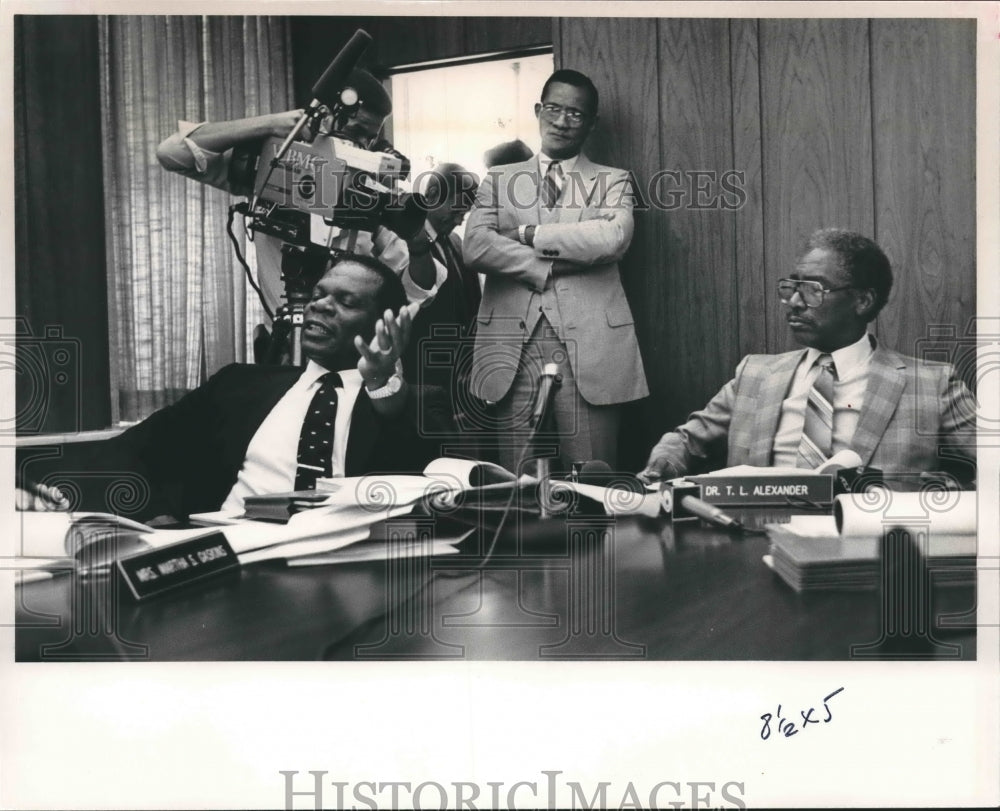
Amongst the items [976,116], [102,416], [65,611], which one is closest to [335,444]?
[102,416]

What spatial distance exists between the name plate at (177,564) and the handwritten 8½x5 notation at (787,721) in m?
1.42

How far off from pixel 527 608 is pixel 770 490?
2.34 ft

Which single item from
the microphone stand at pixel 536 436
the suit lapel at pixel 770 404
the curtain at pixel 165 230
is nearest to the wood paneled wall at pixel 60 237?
the curtain at pixel 165 230

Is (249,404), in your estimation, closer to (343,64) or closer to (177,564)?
(177,564)

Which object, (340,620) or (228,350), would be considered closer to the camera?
(340,620)

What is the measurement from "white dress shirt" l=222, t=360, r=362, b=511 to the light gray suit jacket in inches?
13.9

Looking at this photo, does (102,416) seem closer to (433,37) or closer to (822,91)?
(433,37)

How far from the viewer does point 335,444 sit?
102 inches

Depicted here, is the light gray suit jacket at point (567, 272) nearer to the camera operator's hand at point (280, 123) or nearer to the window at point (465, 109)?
the window at point (465, 109)

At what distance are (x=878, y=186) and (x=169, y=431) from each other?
2019mm

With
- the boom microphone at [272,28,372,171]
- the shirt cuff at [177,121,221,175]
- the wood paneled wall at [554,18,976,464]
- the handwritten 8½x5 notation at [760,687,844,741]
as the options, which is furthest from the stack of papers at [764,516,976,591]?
the shirt cuff at [177,121,221,175]

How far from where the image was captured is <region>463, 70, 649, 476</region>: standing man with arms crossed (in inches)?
101

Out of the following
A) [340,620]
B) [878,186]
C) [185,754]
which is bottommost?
[185,754]

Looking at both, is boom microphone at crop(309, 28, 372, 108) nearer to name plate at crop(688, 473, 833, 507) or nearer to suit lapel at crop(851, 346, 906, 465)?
name plate at crop(688, 473, 833, 507)
